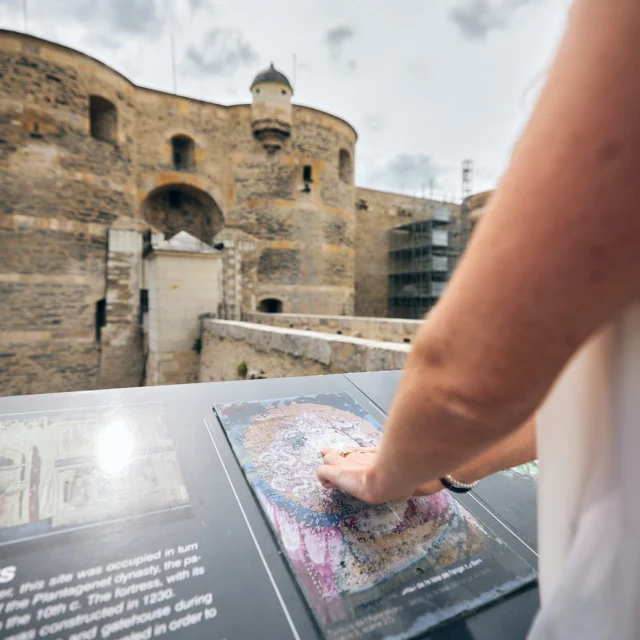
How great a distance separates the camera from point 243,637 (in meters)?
0.76

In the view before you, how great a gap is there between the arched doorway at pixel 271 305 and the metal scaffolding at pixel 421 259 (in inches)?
287

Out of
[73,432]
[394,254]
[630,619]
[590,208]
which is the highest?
[394,254]

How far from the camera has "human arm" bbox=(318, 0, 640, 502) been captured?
358mm

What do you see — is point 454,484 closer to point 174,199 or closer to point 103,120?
point 103,120

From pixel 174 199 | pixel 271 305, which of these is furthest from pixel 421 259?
pixel 174 199

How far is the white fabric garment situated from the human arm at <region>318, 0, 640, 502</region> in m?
0.11

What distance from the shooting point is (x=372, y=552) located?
3.18 ft

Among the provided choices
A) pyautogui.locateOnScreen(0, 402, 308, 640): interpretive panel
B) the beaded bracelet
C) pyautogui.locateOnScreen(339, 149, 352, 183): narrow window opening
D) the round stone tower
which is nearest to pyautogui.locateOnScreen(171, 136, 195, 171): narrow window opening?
the round stone tower

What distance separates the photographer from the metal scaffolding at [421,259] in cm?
1880

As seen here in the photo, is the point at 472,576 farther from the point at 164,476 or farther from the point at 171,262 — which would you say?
the point at 171,262

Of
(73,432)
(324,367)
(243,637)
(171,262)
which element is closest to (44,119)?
(171,262)

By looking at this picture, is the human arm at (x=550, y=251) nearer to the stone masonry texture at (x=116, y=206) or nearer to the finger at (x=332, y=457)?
the finger at (x=332, y=457)

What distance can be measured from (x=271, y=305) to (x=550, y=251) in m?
14.7

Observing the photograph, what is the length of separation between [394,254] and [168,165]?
11.7m
